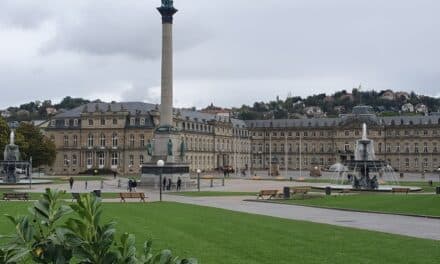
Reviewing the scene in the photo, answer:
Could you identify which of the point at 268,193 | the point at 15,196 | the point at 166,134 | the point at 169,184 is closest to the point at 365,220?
the point at 268,193

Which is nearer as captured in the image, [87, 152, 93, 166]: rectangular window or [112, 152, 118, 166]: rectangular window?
[112, 152, 118, 166]: rectangular window

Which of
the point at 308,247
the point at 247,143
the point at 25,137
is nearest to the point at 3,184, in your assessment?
the point at 25,137

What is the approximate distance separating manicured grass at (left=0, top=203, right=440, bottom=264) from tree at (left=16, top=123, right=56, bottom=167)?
8649 cm

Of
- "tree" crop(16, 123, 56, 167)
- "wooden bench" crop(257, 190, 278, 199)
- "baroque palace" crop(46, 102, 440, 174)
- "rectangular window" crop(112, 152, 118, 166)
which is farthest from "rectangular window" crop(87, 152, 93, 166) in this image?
"wooden bench" crop(257, 190, 278, 199)

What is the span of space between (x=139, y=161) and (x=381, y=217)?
10201 centimetres

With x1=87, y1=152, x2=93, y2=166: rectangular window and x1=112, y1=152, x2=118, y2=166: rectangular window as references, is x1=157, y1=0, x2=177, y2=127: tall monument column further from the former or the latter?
x1=87, y1=152, x2=93, y2=166: rectangular window

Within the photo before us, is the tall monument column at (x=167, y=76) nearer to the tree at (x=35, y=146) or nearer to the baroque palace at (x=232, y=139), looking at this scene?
the tree at (x=35, y=146)

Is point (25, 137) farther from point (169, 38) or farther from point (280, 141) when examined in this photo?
point (280, 141)

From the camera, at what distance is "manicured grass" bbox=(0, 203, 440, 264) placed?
16.6 meters

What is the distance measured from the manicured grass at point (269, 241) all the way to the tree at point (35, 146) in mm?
86486

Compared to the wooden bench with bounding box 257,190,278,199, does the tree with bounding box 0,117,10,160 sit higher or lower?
higher

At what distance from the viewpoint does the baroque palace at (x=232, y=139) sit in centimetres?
13212

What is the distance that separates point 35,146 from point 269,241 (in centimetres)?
9768

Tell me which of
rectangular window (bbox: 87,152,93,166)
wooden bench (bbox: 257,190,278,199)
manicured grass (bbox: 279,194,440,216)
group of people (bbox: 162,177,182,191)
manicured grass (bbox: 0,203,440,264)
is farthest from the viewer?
rectangular window (bbox: 87,152,93,166)
